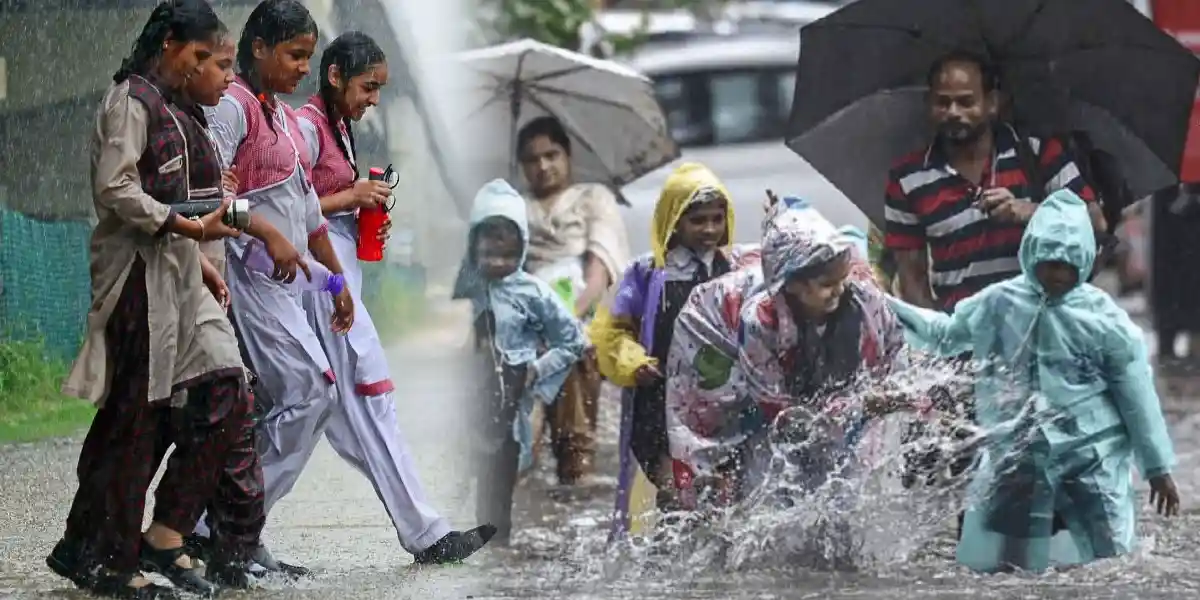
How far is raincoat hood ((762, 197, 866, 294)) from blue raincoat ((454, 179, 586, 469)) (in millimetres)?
933

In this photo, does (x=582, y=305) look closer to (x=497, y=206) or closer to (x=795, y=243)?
(x=497, y=206)

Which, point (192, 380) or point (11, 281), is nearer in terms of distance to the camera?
point (192, 380)

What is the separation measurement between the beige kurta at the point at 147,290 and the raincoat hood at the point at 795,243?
1826 mm

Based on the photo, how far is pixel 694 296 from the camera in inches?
285

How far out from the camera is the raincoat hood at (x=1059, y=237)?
22.7 ft

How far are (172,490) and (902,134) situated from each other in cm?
331

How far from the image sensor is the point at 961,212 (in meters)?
7.71

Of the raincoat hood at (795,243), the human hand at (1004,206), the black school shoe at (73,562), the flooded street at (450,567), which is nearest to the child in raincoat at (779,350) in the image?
the raincoat hood at (795,243)

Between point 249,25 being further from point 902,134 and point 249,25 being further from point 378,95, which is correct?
point 902,134

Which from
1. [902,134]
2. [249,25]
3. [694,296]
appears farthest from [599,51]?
[249,25]

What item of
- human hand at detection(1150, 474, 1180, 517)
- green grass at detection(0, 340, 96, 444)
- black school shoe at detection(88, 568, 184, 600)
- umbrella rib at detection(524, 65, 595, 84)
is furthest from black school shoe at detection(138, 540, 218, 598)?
umbrella rib at detection(524, 65, 595, 84)

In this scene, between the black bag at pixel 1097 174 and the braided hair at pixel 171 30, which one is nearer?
the braided hair at pixel 171 30

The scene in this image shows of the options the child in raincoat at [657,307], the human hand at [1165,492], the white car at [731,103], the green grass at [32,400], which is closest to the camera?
the green grass at [32,400]

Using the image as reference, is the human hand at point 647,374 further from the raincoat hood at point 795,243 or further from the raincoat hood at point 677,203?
the raincoat hood at point 795,243
